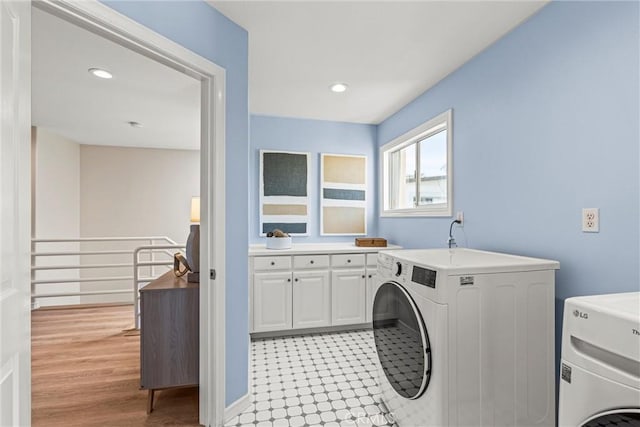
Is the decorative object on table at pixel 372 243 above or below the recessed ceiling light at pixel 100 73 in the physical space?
below

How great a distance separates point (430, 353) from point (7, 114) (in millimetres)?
1656

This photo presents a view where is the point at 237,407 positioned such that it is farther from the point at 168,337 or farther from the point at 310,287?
the point at 310,287

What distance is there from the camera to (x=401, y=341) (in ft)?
5.33

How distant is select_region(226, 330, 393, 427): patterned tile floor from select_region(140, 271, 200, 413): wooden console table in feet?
1.40

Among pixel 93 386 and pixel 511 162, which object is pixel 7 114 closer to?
pixel 93 386

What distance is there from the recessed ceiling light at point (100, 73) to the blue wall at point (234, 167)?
1.26 m

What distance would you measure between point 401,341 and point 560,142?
135cm

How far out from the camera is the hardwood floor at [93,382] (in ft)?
5.89

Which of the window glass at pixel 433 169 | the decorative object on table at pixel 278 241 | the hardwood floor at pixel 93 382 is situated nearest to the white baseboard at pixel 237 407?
the hardwood floor at pixel 93 382

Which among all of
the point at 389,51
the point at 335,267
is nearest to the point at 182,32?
the point at 389,51

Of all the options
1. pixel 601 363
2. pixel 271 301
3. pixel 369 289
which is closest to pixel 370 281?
pixel 369 289

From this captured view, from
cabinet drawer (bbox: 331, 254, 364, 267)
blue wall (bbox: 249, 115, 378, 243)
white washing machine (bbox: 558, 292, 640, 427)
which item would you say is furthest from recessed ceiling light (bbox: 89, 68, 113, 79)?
white washing machine (bbox: 558, 292, 640, 427)

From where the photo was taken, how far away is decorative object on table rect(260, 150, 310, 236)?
3455mm

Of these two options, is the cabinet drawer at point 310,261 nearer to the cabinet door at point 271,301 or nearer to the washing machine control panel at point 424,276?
the cabinet door at point 271,301
